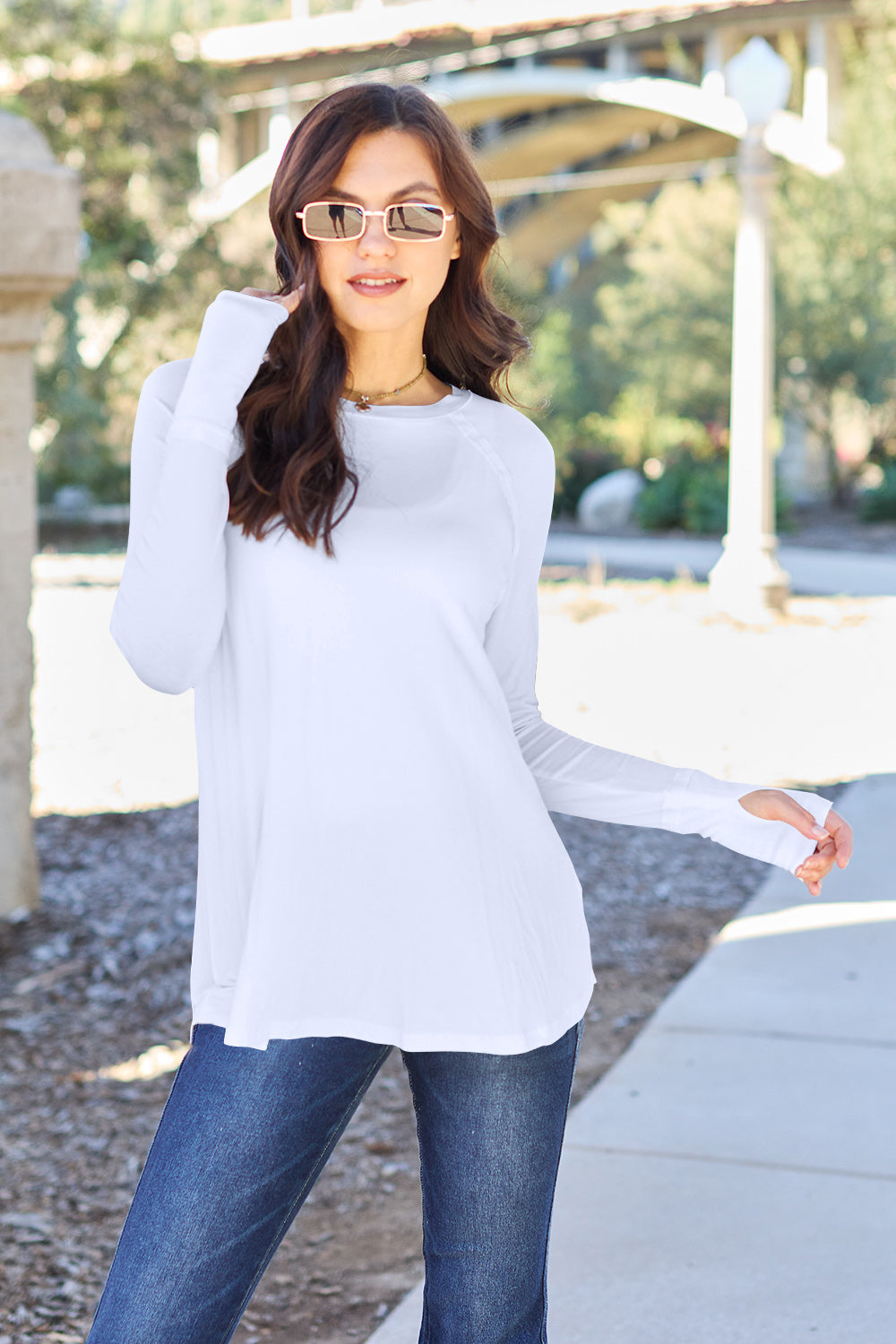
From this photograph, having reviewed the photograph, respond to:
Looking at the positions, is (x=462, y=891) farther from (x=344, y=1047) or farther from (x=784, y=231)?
(x=784, y=231)

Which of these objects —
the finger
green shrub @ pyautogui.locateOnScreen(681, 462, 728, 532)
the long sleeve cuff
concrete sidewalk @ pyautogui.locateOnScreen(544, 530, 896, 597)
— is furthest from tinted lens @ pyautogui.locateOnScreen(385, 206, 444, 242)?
green shrub @ pyautogui.locateOnScreen(681, 462, 728, 532)

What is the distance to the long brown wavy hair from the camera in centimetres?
172

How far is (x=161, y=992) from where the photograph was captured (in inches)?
180

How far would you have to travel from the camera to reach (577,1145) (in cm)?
356

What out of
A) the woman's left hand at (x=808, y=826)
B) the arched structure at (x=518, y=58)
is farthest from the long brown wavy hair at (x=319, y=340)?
the arched structure at (x=518, y=58)

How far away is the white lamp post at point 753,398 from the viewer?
467 inches

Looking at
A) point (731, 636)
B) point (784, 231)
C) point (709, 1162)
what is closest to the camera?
point (709, 1162)

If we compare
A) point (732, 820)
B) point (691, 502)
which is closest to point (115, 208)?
point (691, 502)

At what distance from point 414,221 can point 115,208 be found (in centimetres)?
1927

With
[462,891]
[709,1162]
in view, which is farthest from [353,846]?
[709,1162]

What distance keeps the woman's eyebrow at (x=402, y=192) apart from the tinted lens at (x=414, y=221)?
0.06 feet

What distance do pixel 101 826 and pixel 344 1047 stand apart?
192 inches

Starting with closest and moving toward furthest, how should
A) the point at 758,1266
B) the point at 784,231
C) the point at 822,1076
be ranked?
the point at 758,1266
the point at 822,1076
the point at 784,231

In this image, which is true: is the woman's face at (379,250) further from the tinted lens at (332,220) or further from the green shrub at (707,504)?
the green shrub at (707,504)
